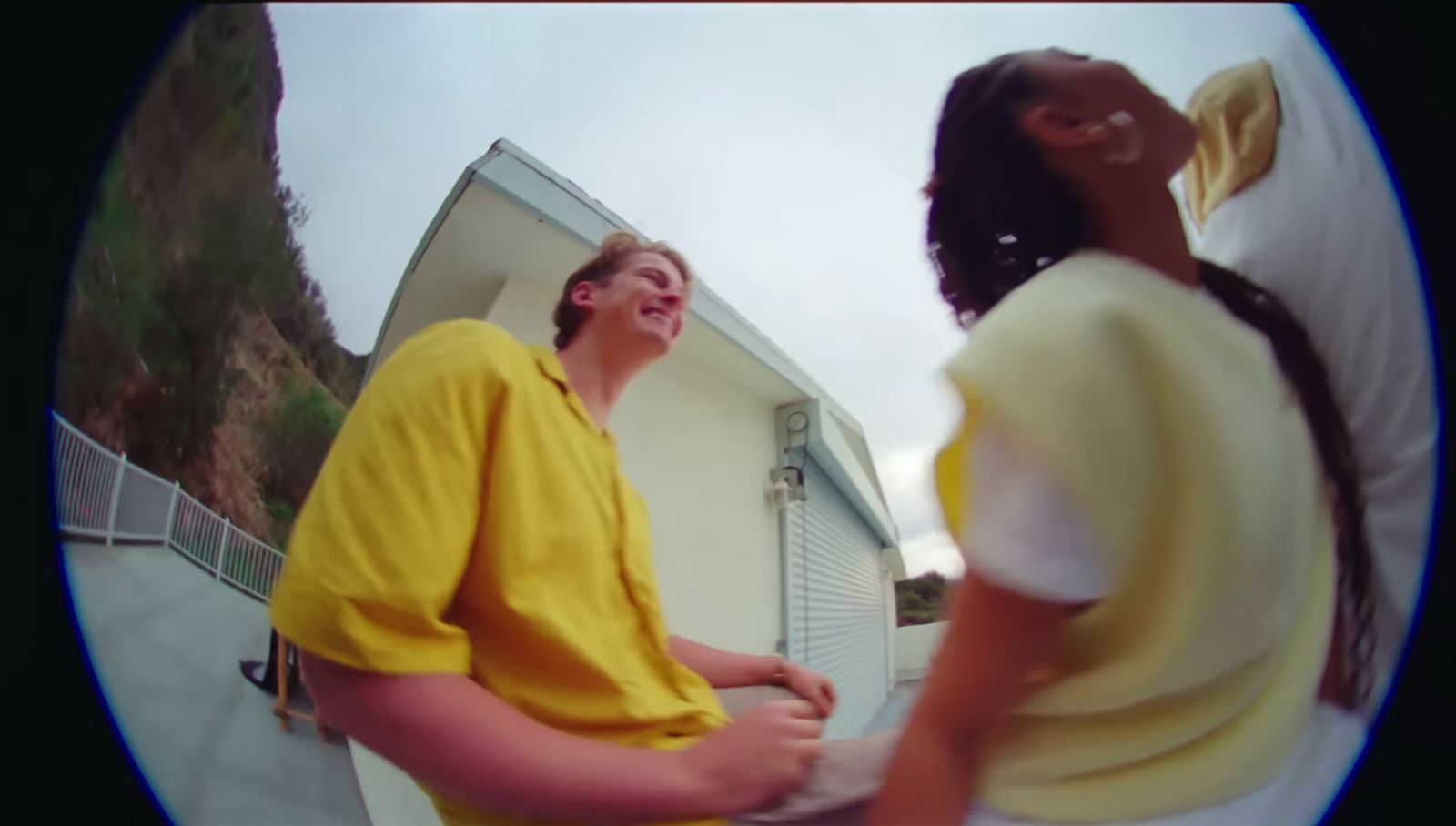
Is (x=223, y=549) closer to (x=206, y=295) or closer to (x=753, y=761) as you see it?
(x=206, y=295)

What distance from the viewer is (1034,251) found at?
0.45m

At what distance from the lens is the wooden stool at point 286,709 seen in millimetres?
444

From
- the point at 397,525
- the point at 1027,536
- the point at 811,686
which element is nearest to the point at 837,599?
the point at 811,686

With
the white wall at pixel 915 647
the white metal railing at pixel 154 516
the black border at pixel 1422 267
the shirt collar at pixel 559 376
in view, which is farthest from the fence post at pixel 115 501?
the black border at pixel 1422 267

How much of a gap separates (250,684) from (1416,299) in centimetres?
85

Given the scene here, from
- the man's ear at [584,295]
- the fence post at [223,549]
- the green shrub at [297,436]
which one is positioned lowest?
the fence post at [223,549]

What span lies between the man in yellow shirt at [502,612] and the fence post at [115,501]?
0.18 metres

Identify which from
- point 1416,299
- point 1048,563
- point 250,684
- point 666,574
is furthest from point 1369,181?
point 250,684

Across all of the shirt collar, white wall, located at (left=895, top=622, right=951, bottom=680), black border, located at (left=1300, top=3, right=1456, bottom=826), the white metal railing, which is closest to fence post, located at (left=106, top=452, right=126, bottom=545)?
the white metal railing

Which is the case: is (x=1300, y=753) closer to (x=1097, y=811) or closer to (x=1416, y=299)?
(x=1097, y=811)

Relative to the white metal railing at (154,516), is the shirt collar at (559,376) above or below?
above

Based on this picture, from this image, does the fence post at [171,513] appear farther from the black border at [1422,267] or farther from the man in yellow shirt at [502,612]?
the black border at [1422,267]

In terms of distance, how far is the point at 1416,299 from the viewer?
1.51 ft

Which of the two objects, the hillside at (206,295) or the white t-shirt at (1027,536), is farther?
the hillside at (206,295)
